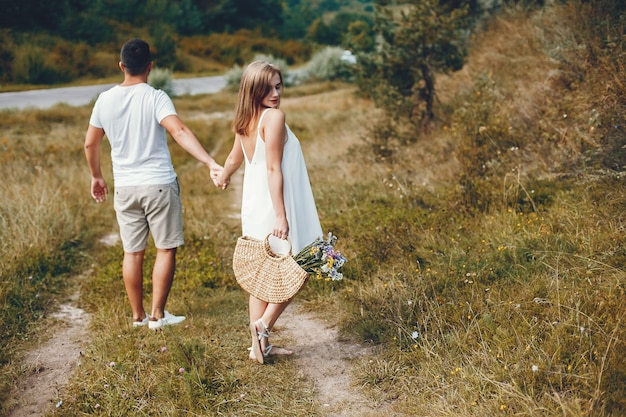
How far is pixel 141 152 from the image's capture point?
170 inches

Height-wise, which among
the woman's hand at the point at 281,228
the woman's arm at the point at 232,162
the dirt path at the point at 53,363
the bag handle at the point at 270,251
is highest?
the woman's arm at the point at 232,162

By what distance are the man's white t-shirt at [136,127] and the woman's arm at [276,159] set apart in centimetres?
107

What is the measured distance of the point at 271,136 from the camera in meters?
3.57

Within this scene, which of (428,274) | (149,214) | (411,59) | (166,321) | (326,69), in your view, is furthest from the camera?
(326,69)

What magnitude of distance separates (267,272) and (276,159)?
2.42ft

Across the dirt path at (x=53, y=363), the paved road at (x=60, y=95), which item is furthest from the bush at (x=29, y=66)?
the dirt path at (x=53, y=363)

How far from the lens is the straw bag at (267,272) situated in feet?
11.9

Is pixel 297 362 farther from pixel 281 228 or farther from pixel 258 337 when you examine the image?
pixel 281 228

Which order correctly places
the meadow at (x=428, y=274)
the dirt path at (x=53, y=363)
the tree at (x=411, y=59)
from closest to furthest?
the meadow at (x=428, y=274)
the dirt path at (x=53, y=363)
the tree at (x=411, y=59)

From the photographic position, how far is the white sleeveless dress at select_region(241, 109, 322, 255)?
3719mm

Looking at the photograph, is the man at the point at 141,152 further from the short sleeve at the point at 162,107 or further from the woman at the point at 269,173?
the woman at the point at 269,173

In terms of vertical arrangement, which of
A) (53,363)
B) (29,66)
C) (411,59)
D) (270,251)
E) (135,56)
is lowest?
(29,66)

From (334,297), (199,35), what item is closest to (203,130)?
(334,297)

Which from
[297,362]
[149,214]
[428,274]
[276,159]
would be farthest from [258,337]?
[428,274]
